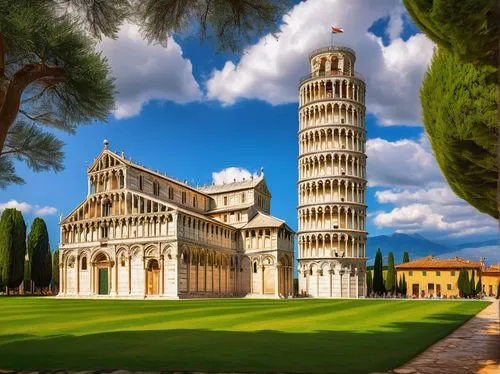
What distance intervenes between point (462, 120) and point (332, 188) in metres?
62.9

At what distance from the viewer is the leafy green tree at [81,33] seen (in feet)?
42.9

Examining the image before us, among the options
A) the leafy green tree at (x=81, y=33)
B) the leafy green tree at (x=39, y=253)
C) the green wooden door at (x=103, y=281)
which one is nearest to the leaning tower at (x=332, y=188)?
the green wooden door at (x=103, y=281)

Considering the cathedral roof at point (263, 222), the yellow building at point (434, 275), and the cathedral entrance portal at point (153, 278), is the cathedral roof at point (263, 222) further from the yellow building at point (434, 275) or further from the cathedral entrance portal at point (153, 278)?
the yellow building at point (434, 275)

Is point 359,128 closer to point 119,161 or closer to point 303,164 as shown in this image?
point 303,164

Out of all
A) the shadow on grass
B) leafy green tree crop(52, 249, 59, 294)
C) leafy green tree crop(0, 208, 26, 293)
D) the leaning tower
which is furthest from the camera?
leafy green tree crop(52, 249, 59, 294)

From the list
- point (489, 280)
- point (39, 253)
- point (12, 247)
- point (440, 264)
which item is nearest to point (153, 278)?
point (12, 247)

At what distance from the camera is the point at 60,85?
1559cm

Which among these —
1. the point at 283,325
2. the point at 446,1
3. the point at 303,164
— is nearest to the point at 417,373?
the point at 446,1

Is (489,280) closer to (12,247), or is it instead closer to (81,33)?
(12,247)

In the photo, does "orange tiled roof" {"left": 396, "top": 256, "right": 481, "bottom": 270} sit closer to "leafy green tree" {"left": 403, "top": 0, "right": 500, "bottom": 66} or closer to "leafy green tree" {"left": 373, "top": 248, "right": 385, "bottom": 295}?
"leafy green tree" {"left": 373, "top": 248, "right": 385, "bottom": 295}

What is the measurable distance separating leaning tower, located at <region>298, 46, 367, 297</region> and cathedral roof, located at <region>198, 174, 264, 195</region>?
664 cm

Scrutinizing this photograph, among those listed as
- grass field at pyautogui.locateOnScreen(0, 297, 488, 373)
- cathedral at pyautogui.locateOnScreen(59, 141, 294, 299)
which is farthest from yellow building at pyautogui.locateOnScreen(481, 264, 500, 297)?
grass field at pyautogui.locateOnScreen(0, 297, 488, 373)

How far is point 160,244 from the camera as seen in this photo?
61.9m

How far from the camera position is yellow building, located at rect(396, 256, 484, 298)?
91.2 metres
